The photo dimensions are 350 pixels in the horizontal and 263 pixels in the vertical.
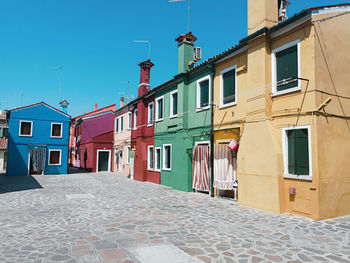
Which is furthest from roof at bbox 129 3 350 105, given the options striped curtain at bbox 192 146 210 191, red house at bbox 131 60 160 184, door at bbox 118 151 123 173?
door at bbox 118 151 123 173

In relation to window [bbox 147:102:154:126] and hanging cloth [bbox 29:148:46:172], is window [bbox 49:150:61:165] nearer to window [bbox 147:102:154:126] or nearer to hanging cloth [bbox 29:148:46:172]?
hanging cloth [bbox 29:148:46:172]

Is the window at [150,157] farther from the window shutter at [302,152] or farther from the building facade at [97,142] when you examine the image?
the window shutter at [302,152]

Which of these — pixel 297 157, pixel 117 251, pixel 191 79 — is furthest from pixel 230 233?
pixel 191 79

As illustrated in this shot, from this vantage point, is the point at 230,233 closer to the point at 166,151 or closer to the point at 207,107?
the point at 207,107

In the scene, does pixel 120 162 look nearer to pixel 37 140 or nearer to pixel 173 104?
pixel 37 140

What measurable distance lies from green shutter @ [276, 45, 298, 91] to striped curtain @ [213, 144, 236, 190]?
11.0 ft

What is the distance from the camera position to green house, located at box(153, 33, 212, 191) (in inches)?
506

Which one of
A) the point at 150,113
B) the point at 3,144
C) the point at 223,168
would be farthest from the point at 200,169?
the point at 3,144

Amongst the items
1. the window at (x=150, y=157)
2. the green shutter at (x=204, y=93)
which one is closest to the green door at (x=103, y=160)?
the window at (x=150, y=157)

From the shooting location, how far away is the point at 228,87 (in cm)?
1133

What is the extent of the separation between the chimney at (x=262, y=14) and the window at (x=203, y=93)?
10.9 ft

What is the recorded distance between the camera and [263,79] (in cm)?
899

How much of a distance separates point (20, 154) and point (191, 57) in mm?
17132

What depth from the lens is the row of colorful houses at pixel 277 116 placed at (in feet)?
25.4
